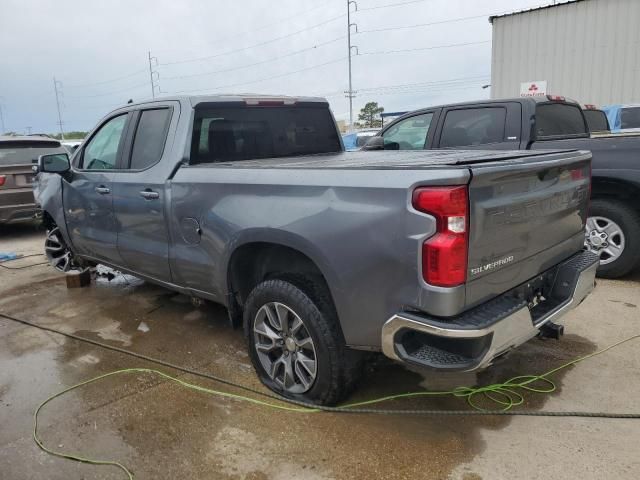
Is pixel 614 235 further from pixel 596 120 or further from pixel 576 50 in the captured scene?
pixel 576 50

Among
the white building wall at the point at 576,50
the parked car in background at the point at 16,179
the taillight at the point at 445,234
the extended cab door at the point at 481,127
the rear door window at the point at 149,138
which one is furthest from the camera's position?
the white building wall at the point at 576,50

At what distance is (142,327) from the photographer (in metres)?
4.65

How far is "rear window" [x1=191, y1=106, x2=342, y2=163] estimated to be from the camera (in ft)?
12.8

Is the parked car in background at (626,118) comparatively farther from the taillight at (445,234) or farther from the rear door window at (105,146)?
the taillight at (445,234)

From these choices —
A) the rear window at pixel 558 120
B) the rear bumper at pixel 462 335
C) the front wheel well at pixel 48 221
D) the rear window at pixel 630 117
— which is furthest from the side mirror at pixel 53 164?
the rear window at pixel 630 117

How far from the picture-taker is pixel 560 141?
543 cm

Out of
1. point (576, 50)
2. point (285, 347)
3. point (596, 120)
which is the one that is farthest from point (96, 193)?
point (576, 50)

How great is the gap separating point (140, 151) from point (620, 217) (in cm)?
450

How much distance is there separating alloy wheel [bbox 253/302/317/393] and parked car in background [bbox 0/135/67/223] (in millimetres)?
6928

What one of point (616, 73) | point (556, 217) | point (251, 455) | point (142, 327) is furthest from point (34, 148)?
point (616, 73)

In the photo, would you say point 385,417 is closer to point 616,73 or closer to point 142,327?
point 142,327

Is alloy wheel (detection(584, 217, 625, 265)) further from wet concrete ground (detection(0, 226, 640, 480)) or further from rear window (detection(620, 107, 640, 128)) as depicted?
rear window (detection(620, 107, 640, 128))

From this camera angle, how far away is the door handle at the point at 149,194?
12.6 ft

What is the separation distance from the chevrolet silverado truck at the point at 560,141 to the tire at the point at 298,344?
298 cm
